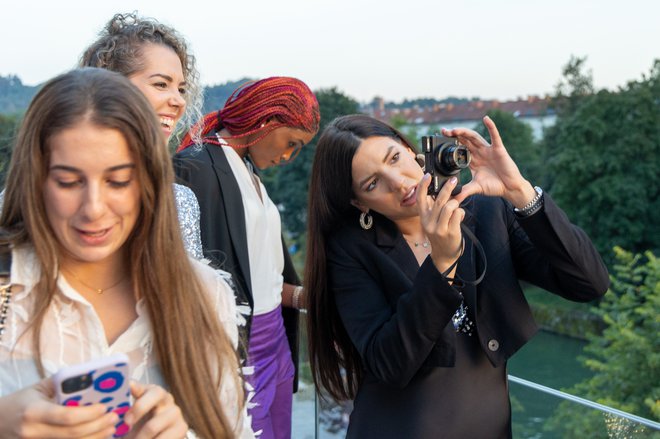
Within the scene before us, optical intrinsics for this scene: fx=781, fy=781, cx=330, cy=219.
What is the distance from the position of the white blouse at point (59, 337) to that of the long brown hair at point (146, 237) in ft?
0.06

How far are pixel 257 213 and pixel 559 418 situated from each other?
4.39ft

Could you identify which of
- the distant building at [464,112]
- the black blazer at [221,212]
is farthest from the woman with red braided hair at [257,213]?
the distant building at [464,112]

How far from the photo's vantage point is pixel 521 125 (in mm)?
36875

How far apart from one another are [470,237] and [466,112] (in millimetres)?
54973

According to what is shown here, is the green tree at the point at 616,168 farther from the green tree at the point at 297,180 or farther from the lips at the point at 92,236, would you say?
the lips at the point at 92,236

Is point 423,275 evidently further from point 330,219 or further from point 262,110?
point 262,110

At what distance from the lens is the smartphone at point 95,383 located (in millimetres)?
1140

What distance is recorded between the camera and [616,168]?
29.1m

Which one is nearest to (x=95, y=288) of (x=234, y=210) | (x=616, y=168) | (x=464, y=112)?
(x=234, y=210)

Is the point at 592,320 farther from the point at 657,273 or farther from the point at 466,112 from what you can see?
the point at 466,112

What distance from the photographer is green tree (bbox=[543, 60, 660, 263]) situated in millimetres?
28719

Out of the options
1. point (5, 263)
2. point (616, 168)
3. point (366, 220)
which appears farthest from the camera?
point (616, 168)

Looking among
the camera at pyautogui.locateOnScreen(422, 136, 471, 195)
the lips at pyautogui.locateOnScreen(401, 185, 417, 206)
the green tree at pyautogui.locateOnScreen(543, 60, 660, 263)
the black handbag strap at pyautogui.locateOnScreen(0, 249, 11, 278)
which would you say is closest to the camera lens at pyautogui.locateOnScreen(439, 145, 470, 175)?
the camera at pyautogui.locateOnScreen(422, 136, 471, 195)

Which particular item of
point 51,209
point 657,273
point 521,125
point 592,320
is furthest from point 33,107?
point 521,125
